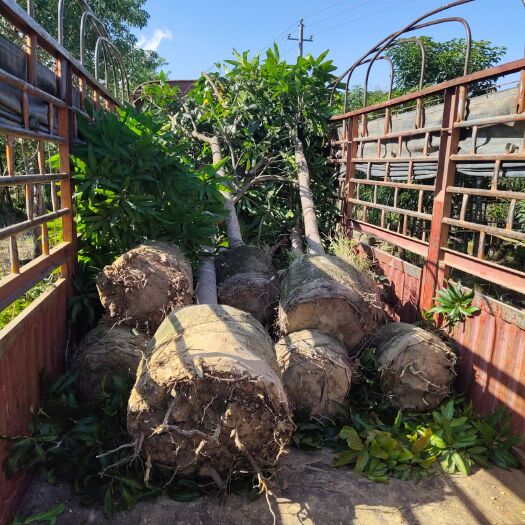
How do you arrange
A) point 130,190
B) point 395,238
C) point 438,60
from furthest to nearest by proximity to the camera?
point 438,60
point 395,238
point 130,190

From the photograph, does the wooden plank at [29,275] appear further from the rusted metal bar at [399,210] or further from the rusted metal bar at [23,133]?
the rusted metal bar at [399,210]

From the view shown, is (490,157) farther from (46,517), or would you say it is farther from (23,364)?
(46,517)

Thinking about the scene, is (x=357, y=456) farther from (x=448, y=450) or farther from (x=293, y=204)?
(x=293, y=204)

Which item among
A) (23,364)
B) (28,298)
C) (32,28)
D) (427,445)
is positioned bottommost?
(427,445)

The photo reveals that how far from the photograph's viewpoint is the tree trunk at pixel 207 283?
460 centimetres

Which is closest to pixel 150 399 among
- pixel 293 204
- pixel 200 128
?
pixel 293 204

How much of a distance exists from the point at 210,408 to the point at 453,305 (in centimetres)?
256

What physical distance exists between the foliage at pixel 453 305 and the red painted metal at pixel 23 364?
10.8ft

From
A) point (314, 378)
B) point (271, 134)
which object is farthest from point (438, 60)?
point (314, 378)

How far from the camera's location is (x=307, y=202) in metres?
7.40

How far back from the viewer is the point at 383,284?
234 inches

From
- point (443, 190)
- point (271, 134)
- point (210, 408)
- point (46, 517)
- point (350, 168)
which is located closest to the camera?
point (46, 517)

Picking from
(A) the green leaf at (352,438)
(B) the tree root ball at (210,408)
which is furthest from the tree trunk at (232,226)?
(B) the tree root ball at (210,408)

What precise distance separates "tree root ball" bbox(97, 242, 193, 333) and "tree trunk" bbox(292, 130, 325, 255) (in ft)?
8.14
